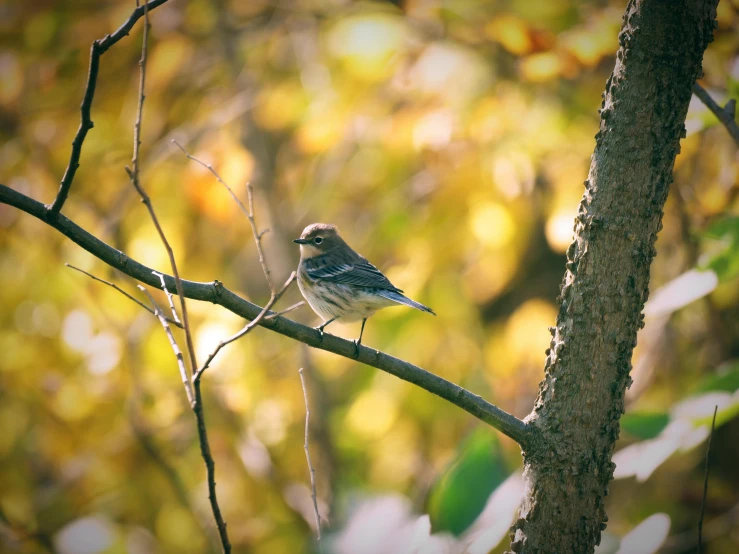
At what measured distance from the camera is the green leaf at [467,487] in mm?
1993

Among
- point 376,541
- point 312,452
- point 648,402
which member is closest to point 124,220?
point 312,452

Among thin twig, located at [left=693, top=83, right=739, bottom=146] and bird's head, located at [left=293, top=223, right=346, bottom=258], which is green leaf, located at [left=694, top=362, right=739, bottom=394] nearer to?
thin twig, located at [left=693, top=83, right=739, bottom=146]

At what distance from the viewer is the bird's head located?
513 cm

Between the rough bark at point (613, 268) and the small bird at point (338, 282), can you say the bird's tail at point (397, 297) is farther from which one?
the rough bark at point (613, 268)

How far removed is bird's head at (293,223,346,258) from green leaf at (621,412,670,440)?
10.3 ft

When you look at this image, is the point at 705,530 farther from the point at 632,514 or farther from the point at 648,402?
the point at 648,402

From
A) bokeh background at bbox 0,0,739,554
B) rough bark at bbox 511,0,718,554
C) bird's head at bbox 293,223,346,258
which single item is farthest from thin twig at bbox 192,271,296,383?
bird's head at bbox 293,223,346,258

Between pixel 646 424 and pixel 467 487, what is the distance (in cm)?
90

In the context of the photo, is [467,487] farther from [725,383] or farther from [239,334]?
[725,383]

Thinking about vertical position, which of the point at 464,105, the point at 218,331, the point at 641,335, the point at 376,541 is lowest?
Answer: the point at 376,541

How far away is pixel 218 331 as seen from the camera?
4.71m

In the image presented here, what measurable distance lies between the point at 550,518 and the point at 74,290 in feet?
14.4

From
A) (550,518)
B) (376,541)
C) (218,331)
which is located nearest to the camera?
(376,541)

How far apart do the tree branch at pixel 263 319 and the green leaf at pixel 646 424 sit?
0.61m
